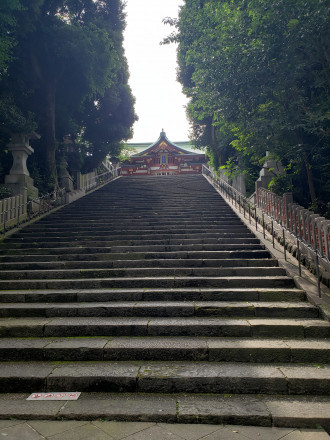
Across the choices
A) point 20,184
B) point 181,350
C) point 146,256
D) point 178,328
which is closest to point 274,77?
point 146,256

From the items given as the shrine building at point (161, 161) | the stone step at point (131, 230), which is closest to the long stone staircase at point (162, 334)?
the stone step at point (131, 230)

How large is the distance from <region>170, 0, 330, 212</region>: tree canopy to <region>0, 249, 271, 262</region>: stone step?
2.60 metres

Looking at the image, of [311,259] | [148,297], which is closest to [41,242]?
[148,297]

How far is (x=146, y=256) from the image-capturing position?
6793mm

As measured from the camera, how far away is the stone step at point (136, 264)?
6.23 m

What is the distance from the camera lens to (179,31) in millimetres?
13477

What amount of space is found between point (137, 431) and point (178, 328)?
1.54m

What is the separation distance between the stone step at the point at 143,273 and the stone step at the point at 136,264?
0.27 meters

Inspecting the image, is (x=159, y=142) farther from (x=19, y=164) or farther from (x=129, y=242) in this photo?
(x=129, y=242)

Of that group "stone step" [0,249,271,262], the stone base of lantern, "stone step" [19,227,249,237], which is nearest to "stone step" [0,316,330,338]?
"stone step" [0,249,271,262]

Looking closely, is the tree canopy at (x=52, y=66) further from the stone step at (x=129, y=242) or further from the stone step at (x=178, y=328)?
the stone step at (x=178, y=328)

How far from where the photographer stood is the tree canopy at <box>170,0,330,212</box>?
6066mm

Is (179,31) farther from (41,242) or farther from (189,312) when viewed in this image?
A: (189,312)

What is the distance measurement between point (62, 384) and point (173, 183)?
1555 centimetres
